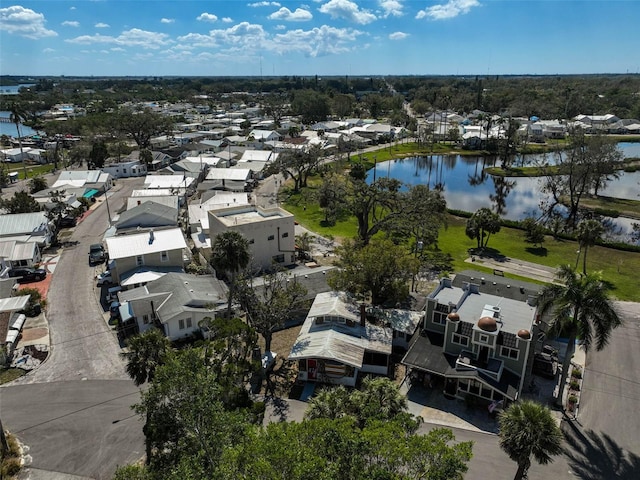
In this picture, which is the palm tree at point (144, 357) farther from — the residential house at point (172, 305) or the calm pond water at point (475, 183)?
the calm pond water at point (475, 183)

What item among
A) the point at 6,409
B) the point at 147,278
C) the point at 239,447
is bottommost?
the point at 6,409

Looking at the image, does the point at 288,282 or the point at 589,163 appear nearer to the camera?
the point at 288,282

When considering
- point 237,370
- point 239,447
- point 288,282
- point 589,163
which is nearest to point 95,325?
point 288,282

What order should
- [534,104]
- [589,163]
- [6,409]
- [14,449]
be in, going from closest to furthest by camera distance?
[14,449] → [6,409] → [589,163] → [534,104]

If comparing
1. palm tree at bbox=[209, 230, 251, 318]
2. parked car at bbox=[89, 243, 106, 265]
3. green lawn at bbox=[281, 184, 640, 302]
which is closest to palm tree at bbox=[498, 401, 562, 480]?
palm tree at bbox=[209, 230, 251, 318]

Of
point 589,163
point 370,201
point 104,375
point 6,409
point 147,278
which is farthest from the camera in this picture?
point 589,163

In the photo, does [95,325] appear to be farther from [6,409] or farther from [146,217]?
[146,217]

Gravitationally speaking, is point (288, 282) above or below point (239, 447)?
below
